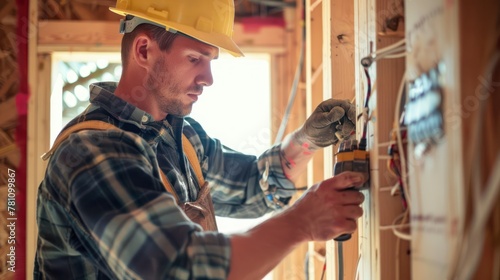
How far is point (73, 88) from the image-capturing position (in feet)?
11.6

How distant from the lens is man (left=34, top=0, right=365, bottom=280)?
4.18 ft

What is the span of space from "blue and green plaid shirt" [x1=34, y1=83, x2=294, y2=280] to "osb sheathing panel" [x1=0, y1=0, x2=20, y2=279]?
161 cm

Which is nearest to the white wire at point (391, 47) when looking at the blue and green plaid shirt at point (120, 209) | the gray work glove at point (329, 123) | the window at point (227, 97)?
the gray work glove at point (329, 123)

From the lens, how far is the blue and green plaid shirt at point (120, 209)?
125 centimetres

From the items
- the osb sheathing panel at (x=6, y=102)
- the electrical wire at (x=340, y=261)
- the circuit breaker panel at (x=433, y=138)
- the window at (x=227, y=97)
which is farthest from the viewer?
the window at (x=227, y=97)

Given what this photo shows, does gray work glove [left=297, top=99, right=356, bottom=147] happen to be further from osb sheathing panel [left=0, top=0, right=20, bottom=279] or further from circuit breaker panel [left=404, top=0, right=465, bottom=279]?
osb sheathing panel [left=0, top=0, right=20, bottom=279]

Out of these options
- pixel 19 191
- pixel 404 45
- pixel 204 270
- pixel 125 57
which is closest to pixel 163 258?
pixel 204 270

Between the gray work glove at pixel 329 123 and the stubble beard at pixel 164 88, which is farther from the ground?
the stubble beard at pixel 164 88

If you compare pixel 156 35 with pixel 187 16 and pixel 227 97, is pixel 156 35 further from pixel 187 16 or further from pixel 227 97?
pixel 227 97

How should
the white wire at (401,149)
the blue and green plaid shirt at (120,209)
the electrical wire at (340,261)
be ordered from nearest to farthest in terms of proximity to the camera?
the white wire at (401,149) → the blue and green plaid shirt at (120,209) → the electrical wire at (340,261)

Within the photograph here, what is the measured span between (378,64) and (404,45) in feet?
0.24

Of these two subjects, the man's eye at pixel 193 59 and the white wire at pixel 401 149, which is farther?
the man's eye at pixel 193 59

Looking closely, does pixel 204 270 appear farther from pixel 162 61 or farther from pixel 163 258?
pixel 162 61

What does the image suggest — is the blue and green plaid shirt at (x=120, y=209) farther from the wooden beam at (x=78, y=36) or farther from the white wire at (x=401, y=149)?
the wooden beam at (x=78, y=36)
